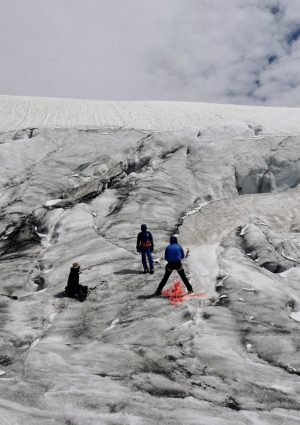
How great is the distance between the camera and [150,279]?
523 inches

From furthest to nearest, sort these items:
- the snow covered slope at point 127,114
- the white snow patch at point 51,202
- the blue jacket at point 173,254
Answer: the snow covered slope at point 127,114
the white snow patch at point 51,202
the blue jacket at point 173,254

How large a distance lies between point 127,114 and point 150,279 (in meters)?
29.0

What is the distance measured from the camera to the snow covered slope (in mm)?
35537

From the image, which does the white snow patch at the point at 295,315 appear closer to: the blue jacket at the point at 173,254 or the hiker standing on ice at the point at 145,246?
the blue jacket at the point at 173,254

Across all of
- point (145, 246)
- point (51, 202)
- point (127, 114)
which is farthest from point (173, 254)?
point (127, 114)

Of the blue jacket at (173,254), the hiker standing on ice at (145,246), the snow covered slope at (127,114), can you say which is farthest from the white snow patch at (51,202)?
the snow covered slope at (127,114)

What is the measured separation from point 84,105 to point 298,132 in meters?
23.9

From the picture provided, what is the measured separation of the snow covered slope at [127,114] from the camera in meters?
35.5

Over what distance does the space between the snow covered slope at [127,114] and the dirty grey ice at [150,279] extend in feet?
26.9

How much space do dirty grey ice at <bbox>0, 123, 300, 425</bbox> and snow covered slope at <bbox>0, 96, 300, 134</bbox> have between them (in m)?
8.21

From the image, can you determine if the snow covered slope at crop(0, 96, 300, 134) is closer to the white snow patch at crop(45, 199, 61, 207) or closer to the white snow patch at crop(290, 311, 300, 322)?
the white snow patch at crop(45, 199, 61, 207)

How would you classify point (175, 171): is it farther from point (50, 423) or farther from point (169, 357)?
point (50, 423)

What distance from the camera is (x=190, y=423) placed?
710 centimetres

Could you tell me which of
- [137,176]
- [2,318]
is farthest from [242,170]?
[2,318]
